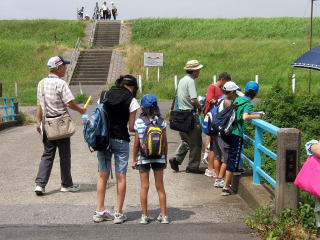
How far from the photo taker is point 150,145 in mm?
5848

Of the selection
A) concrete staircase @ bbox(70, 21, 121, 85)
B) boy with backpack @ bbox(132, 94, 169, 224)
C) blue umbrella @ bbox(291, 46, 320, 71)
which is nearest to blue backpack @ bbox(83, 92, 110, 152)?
boy with backpack @ bbox(132, 94, 169, 224)

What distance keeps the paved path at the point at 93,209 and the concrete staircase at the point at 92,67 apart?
84.8 feet

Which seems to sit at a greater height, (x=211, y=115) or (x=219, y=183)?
(x=211, y=115)

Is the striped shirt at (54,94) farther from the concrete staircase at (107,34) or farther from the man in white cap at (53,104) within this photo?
the concrete staircase at (107,34)

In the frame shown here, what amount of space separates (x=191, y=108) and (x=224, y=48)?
3291 cm

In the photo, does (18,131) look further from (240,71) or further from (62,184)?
(240,71)

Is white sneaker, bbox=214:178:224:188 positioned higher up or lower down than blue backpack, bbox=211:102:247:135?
lower down

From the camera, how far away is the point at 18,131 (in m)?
16.5

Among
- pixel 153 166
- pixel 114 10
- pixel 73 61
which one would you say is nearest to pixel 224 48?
pixel 73 61

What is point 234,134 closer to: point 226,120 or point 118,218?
point 226,120

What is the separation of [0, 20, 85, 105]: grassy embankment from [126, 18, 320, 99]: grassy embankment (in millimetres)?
5703

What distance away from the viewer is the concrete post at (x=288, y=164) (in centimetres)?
580

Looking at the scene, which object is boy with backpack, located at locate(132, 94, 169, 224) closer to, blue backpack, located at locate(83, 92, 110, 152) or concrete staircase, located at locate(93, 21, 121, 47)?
blue backpack, located at locate(83, 92, 110, 152)

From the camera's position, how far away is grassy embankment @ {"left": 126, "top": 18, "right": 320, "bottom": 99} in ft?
112
